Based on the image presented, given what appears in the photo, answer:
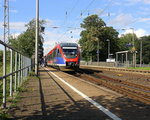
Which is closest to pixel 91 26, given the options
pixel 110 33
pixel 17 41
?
pixel 110 33

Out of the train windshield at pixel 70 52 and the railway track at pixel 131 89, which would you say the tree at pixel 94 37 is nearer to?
the train windshield at pixel 70 52

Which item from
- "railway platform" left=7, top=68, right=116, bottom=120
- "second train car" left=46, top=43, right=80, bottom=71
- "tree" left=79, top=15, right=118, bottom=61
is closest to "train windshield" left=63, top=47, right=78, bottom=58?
"second train car" left=46, top=43, right=80, bottom=71

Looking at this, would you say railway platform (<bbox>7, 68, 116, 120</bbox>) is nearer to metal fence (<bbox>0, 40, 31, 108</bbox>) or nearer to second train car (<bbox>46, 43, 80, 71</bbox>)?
metal fence (<bbox>0, 40, 31, 108</bbox>)

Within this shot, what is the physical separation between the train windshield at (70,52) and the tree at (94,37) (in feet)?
166

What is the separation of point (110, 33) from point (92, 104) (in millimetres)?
80664

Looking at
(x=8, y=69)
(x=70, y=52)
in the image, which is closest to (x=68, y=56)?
(x=70, y=52)

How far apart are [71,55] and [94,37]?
53.6 meters

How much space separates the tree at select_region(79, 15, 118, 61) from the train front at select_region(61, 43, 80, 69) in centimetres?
5054

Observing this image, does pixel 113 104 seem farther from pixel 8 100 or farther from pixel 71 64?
pixel 71 64

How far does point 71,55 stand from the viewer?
25891 mm

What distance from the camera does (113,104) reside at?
7.73 metres

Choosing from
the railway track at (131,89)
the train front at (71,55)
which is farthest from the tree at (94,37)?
the railway track at (131,89)

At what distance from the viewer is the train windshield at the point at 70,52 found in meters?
25.8

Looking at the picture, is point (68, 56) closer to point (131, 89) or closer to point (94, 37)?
point (131, 89)
